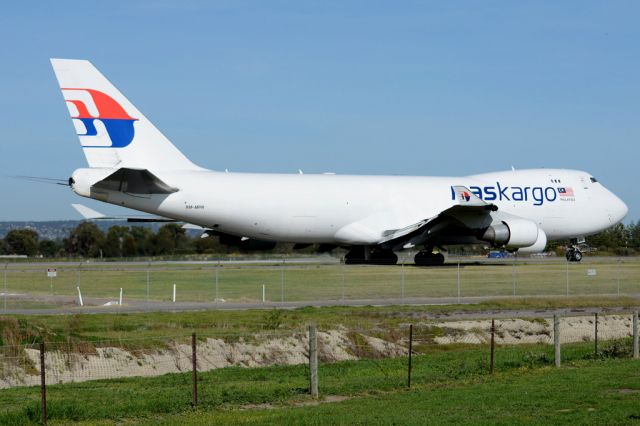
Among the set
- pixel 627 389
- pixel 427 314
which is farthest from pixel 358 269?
pixel 627 389

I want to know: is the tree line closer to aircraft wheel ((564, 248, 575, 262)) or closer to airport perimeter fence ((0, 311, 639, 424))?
aircraft wheel ((564, 248, 575, 262))

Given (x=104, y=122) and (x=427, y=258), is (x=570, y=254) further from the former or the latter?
(x=104, y=122)

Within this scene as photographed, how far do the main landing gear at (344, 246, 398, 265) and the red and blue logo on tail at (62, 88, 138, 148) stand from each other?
491 inches

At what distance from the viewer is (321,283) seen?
38.1 meters

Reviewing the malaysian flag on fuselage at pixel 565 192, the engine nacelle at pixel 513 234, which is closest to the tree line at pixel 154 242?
the malaysian flag on fuselage at pixel 565 192

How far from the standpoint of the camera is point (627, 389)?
15695mm

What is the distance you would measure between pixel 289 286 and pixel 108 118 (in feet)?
32.2

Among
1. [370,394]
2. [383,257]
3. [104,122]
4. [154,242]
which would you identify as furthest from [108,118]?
[154,242]

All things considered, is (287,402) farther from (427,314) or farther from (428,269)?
(428,269)

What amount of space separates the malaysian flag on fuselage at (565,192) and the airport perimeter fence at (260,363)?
21617 millimetres

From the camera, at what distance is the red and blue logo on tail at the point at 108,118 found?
39125mm

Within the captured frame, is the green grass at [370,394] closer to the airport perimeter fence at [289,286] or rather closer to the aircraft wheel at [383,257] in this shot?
the airport perimeter fence at [289,286]

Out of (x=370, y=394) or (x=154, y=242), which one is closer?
(x=370, y=394)

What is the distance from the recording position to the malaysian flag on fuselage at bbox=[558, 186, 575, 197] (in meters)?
49.6
